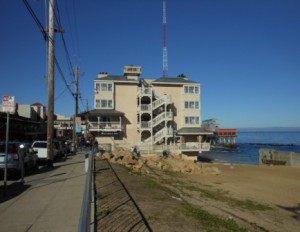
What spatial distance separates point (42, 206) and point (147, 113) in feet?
148

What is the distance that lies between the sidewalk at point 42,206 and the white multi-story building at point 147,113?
122ft

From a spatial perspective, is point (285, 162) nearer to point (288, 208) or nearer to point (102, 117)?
point (102, 117)

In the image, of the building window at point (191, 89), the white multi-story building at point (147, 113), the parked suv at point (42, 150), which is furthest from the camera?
the building window at point (191, 89)

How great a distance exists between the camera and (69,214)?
8.70 meters

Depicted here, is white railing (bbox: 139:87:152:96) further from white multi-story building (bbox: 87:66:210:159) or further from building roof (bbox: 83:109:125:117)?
building roof (bbox: 83:109:125:117)

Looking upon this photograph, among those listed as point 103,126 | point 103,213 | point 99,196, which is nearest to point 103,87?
point 103,126

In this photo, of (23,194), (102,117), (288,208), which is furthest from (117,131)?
(23,194)

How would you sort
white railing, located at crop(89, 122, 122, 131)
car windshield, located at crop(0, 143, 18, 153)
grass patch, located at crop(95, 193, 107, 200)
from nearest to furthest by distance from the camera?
grass patch, located at crop(95, 193, 107, 200) → car windshield, located at crop(0, 143, 18, 153) → white railing, located at crop(89, 122, 122, 131)

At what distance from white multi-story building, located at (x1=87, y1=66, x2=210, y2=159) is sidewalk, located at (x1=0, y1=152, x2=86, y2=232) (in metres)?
37.0

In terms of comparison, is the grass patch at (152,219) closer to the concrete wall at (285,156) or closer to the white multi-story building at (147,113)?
the white multi-story building at (147,113)

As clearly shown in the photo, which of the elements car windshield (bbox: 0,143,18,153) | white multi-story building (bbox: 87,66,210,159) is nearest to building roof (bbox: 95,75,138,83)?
white multi-story building (bbox: 87,66,210,159)

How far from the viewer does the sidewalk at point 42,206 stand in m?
7.79

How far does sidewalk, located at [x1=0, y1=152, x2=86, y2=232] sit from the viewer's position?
7.79m

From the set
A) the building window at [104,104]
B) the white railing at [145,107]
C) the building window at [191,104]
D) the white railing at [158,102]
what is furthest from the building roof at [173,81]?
the building window at [104,104]
